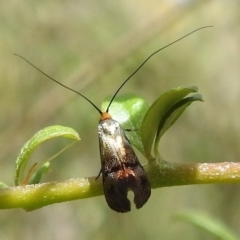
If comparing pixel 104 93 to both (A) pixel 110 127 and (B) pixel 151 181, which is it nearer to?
(A) pixel 110 127

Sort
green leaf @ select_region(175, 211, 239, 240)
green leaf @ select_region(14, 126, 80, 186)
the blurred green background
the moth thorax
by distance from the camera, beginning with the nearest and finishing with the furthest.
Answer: green leaf @ select_region(14, 126, 80, 186)
the moth thorax
green leaf @ select_region(175, 211, 239, 240)
the blurred green background

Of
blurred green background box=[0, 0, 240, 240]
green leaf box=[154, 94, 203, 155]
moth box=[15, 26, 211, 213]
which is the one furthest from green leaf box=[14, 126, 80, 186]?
blurred green background box=[0, 0, 240, 240]

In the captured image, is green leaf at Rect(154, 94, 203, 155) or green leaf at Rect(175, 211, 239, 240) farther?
green leaf at Rect(175, 211, 239, 240)

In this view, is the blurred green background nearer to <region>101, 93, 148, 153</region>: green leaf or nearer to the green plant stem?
<region>101, 93, 148, 153</region>: green leaf

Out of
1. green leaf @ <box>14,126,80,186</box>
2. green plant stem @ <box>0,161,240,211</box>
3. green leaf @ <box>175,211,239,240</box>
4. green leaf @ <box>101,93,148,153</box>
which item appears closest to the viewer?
green plant stem @ <box>0,161,240,211</box>

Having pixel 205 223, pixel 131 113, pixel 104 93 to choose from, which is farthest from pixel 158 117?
pixel 104 93

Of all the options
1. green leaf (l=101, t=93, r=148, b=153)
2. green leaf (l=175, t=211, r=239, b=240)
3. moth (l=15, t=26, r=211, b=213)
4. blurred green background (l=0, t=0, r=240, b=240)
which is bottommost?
green leaf (l=175, t=211, r=239, b=240)

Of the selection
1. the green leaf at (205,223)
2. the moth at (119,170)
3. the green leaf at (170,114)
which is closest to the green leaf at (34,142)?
the moth at (119,170)
